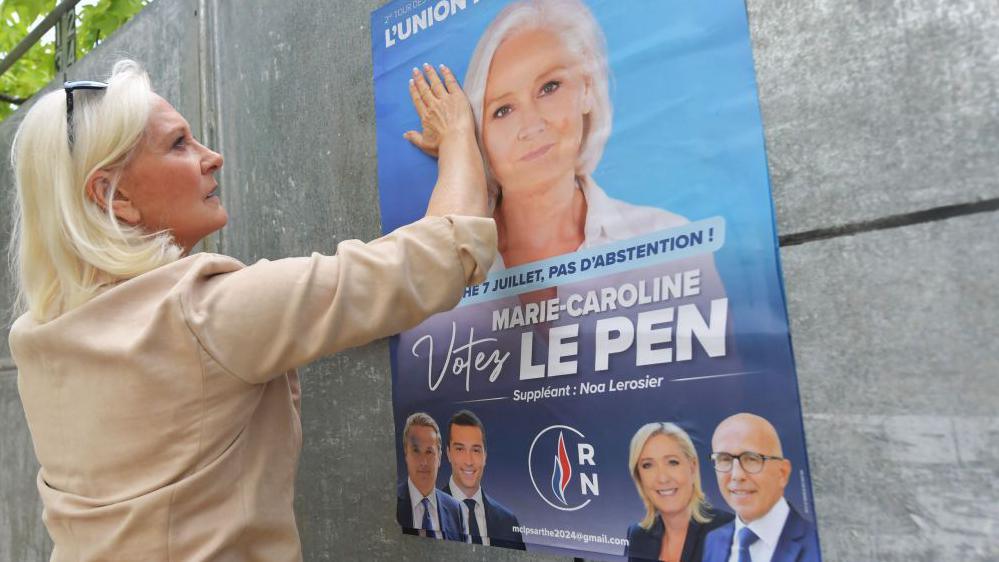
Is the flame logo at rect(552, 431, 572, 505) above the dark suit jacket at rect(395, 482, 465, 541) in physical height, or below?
above

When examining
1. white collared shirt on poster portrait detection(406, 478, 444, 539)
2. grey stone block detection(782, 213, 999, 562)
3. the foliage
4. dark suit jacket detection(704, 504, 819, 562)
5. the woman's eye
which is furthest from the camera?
the foliage

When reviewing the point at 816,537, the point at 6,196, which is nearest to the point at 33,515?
the point at 6,196

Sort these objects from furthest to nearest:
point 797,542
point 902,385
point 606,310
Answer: point 606,310 → point 797,542 → point 902,385

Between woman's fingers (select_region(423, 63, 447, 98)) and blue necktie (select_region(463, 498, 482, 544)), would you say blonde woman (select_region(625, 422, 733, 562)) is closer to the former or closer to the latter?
blue necktie (select_region(463, 498, 482, 544))

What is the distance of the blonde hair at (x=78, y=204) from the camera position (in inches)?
72.2

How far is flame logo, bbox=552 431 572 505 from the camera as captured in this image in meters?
1.89

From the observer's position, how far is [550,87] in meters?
1.98

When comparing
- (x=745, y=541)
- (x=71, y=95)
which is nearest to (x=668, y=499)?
(x=745, y=541)

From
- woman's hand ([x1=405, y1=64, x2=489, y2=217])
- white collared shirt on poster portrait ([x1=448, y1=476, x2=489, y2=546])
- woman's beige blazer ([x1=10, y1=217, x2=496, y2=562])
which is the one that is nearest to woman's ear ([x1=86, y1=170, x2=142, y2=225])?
woman's beige blazer ([x1=10, y1=217, x2=496, y2=562])

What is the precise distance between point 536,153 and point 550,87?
0.53 ft

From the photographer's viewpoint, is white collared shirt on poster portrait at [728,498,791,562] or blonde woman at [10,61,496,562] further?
blonde woman at [10,61,496,562]

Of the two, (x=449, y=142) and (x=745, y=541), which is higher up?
(x=449, y=142)

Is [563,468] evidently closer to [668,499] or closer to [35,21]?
[668,499]

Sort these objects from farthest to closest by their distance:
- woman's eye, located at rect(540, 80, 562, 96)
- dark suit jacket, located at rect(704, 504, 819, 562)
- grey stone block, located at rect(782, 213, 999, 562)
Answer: woman's eye, located at rect(540, 80, 562, 96) < dark suit jacket, located at rect(704, 504, 819, 562) < grey stone block, located at rect(782, 213, 999, 562)
